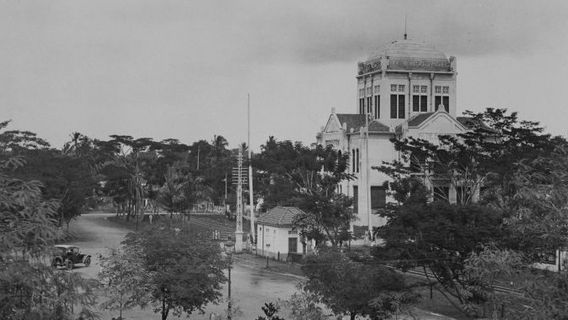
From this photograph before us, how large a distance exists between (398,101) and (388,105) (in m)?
1.24

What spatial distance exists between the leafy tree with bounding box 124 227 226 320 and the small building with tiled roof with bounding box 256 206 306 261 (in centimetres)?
2341

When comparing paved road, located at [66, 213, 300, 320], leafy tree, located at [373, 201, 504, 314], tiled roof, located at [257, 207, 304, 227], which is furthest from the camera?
tiled roof, located at [257, 207, 304, 227]

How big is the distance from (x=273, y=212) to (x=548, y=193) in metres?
39.2

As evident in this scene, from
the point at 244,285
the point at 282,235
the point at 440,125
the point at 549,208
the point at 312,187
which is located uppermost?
the point at 440,125

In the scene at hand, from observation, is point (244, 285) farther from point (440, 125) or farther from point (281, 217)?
point (440, 125)

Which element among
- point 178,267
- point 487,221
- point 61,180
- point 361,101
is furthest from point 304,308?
point 361,101

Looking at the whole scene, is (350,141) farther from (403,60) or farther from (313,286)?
(313,286)

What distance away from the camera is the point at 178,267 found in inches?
1074

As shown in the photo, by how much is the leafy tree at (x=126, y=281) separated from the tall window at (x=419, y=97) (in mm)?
50870

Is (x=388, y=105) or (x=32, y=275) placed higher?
(x=388, y=105)

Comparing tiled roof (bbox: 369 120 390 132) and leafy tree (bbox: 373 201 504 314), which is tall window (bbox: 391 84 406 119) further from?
leafy tree (bbox: 373 201 504 314)

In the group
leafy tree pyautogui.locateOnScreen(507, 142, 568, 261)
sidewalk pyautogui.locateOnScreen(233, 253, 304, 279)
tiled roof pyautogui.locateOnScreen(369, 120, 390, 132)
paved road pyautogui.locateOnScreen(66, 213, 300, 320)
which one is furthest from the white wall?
leafy tree pyautogui.locateOnScreen(507, 142, 568, 261)

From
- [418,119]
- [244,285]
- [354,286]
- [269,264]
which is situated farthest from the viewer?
[418,119]

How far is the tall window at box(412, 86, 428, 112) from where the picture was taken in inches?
2918
